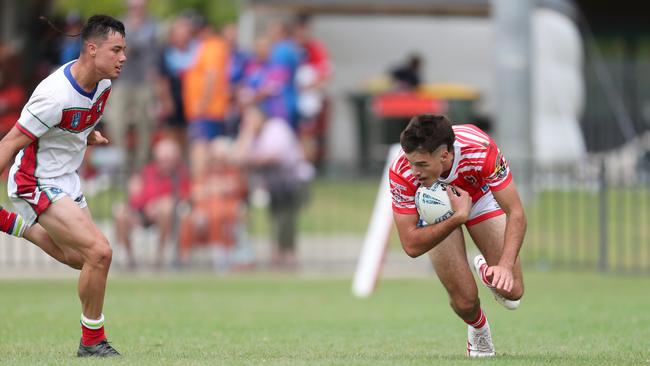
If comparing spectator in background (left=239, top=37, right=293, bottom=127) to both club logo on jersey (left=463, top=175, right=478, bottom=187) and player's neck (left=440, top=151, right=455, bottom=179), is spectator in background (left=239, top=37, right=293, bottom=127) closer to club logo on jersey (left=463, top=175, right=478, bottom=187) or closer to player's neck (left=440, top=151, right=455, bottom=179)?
club logo on jersey (left=463, top=175, right=478, bottom=187)

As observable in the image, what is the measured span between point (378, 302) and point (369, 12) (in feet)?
40.4

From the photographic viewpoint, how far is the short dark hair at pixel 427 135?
330 inches

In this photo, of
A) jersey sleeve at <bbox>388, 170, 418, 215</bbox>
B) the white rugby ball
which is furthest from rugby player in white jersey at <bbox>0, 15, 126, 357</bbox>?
the white rugby ball

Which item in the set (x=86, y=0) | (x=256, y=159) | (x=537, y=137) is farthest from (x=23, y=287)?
(x=86, y=0)

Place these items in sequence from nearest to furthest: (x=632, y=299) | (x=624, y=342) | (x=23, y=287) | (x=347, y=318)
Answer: (x=624, y=342), (x=347, y=318), (x=632, y=299), (x=23, y=287)

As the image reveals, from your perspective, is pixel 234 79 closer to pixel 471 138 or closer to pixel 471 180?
pixel 471 180

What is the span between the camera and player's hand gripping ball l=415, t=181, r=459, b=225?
8547 mm

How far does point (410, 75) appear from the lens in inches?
1036

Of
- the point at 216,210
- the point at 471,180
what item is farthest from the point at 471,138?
the point at 216,210

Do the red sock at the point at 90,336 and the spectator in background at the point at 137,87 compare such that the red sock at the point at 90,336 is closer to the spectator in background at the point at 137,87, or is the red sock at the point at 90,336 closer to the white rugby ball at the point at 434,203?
the white rugby ball at the point at 434,203

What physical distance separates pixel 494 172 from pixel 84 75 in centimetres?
277

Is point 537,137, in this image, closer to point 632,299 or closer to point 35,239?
point 632,299

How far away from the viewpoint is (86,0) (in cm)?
3155

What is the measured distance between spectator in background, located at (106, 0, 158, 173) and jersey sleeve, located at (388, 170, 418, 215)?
11.9m
